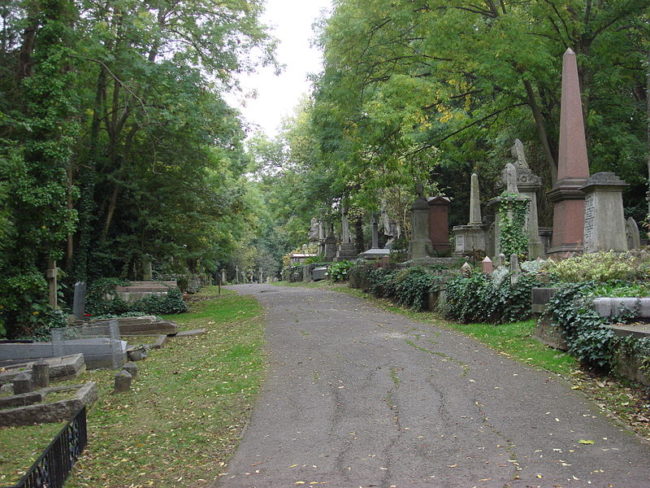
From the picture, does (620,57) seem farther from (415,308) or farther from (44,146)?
(44,146)

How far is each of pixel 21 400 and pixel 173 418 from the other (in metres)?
1.89

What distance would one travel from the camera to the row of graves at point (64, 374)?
487 centimetres

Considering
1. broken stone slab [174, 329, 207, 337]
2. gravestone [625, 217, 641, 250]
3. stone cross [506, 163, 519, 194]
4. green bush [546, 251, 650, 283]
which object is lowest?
broken stone slab [174, 329, 207, 337]

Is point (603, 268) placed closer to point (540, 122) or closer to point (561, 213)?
point (561, 213)

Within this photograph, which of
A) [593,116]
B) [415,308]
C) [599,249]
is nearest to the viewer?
[599,249]

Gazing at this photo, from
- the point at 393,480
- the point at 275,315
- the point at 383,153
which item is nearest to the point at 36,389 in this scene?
the point at 393,480

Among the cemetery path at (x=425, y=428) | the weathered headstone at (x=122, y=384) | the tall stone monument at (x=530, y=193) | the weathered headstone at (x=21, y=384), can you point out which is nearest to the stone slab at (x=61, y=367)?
the weathered headstone at (x=21, y=384)

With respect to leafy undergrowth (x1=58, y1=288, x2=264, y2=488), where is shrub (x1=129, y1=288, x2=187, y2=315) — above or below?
above

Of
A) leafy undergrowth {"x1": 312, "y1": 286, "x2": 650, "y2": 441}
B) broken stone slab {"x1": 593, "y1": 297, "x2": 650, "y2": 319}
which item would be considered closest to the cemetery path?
leafy undergrowth {"x1": 312, "y1": 286, "x2": 650, "y2": 441}

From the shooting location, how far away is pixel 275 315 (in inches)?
635

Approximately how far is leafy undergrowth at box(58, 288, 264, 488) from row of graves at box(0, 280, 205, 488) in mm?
234

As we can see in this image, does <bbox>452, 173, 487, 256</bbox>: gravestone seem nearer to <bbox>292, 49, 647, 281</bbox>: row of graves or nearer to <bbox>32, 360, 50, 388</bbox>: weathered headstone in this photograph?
<bbox>292, 49, 647, 281</bbox>: row of graves

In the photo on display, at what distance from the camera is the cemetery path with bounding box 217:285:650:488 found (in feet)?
15.3

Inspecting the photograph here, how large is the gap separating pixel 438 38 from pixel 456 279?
22.6ft
